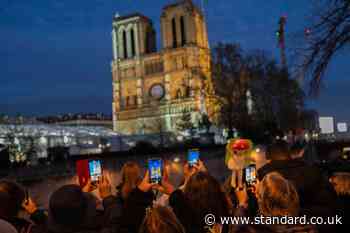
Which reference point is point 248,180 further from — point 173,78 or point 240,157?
point 173,78

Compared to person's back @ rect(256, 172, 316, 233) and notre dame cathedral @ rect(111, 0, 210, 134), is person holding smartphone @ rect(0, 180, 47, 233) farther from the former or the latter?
notre dame cathedral @ rect(111, 0, 210, 134)

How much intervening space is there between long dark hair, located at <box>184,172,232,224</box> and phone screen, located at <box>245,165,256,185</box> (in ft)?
9.36

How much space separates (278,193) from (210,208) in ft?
2.70

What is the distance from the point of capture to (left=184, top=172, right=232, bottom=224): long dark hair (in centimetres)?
365

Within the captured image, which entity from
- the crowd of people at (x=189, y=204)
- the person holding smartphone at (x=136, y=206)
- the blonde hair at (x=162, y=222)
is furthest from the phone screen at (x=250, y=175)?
the blonde hair at (x=162, y=222)

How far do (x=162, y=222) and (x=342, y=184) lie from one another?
315 centimetres

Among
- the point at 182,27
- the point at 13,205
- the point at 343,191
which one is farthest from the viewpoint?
the point at 182,27

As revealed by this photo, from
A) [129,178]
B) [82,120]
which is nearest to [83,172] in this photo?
[129,178]

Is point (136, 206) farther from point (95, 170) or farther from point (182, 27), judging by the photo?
point (182, 27)

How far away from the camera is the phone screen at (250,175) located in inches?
256

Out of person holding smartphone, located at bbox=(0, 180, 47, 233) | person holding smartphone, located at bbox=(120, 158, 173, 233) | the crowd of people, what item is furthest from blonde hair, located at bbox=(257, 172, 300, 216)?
person holding smartphone, located at bbox=(0, 180, 47, 233)

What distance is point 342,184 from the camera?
4.79 metres

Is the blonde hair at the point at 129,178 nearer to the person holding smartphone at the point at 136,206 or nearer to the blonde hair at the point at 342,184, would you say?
the person holding smartphone at the point at 136,206

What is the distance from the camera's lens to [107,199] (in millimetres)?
4898
